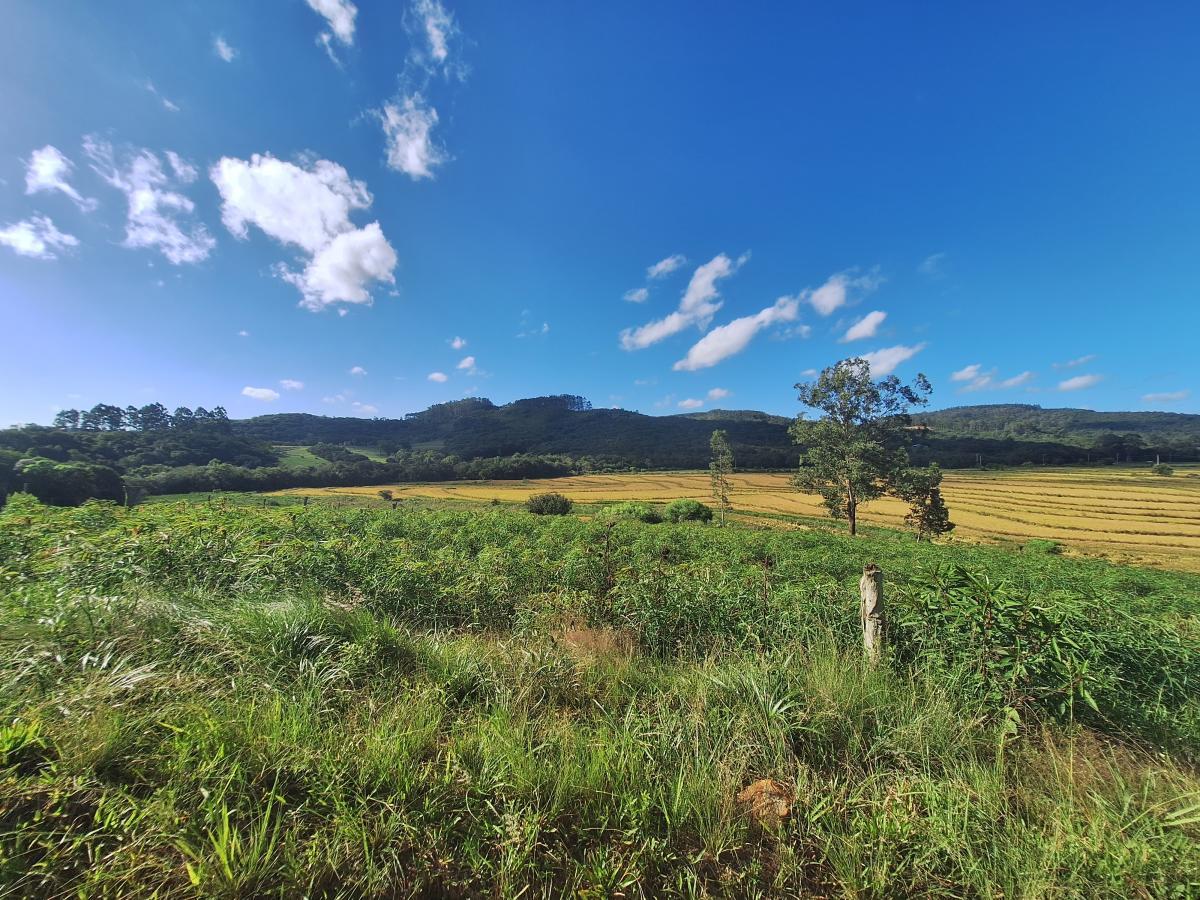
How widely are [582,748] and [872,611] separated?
298cm

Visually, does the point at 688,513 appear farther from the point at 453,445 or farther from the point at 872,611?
the point at 453,445

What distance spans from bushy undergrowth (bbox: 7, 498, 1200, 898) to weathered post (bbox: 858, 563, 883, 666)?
203 mm

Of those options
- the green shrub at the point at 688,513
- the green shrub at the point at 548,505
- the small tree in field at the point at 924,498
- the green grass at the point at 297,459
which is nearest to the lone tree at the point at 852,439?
the small tree in field at the point at 924,498

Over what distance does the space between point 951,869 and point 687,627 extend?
308cm

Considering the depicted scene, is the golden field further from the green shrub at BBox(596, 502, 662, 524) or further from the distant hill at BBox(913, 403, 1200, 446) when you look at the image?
the distant hill at BBox(913, 403, 1200, 446)

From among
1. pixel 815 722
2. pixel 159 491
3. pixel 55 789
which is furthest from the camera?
pixel 159 491

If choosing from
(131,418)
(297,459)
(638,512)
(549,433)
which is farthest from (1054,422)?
(131,418)

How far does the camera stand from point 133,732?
2486 millimetres

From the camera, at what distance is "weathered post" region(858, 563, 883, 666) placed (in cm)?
402

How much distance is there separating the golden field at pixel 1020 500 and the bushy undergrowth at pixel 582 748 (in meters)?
37.5

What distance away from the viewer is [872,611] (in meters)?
4.08

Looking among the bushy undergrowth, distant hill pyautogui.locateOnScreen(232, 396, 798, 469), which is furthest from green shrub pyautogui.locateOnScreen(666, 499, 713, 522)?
distant hill pyautogui.locateOnScreen(232, 396, 798, 469)

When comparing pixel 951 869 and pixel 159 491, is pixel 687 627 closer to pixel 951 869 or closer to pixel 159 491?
pixel 951 869

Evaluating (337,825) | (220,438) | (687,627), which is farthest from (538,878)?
(220,438)
